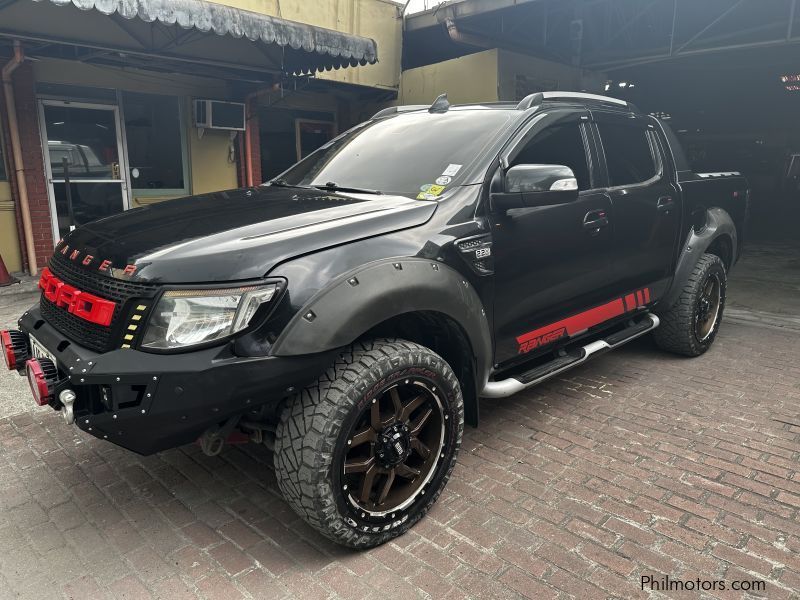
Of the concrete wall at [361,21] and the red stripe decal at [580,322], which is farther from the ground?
the concrete wall at [361,21]

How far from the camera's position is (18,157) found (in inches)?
292

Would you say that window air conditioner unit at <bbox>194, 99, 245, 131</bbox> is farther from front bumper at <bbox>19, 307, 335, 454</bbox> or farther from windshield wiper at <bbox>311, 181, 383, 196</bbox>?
front bumper at <bbox>19, 307, 335, 454</bbox>

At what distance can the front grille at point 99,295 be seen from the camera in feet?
7.06

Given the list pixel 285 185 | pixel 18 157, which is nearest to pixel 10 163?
pixel 18 157

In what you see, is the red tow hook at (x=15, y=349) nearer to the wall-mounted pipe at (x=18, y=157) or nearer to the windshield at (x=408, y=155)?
the windshield at (x=408, y=155)

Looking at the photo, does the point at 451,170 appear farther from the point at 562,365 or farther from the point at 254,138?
the point at 254,138

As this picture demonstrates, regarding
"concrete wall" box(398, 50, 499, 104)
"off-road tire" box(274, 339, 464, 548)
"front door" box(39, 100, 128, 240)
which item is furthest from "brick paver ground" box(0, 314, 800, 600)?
"concrete wall" box(398, 50, 499, 104)

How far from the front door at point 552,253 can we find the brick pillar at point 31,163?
703 centimetres

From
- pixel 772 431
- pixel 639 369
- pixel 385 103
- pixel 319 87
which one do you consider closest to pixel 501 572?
pixel 772 431

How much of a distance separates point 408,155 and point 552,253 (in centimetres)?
95

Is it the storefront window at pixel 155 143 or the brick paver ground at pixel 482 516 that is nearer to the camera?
the brick paver ground at pixel 482 516

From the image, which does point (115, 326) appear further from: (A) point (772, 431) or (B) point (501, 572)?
(A) point (772, 431)

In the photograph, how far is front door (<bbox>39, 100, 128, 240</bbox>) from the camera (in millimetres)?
7832

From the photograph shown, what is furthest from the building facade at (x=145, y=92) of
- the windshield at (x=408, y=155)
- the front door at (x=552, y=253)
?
the front door at (x=552, y=253)
